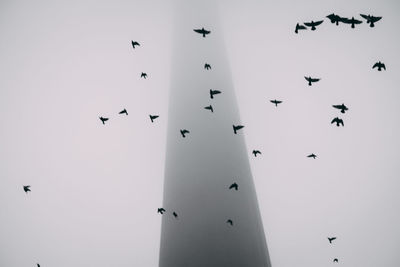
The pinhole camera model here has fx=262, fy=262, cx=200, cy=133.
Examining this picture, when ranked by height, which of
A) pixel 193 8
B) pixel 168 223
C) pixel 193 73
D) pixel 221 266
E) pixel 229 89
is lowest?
pixel 221 266

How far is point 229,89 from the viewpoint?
902 centimetres

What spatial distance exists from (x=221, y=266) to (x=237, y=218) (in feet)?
4.42

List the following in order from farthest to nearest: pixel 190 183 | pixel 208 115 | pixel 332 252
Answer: pixel 332 252 < pixel 208 115 < pixel 190 183

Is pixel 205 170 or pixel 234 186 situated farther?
pixel 205 170

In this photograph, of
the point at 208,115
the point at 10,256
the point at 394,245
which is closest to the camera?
the point at 208,115

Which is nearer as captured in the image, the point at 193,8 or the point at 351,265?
the point at 193,8

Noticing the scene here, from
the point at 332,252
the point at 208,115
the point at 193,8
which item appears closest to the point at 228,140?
the point at 208,115

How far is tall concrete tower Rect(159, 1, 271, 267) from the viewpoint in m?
7.34

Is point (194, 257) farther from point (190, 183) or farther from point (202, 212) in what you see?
point (190, 183)

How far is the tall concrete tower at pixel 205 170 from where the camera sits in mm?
7344

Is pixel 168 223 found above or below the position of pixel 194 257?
above

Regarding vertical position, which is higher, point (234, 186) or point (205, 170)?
point (205, 170)

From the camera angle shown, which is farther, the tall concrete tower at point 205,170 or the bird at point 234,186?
the tall concrete tower at point 205,170

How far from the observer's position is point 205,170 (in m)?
8.04
